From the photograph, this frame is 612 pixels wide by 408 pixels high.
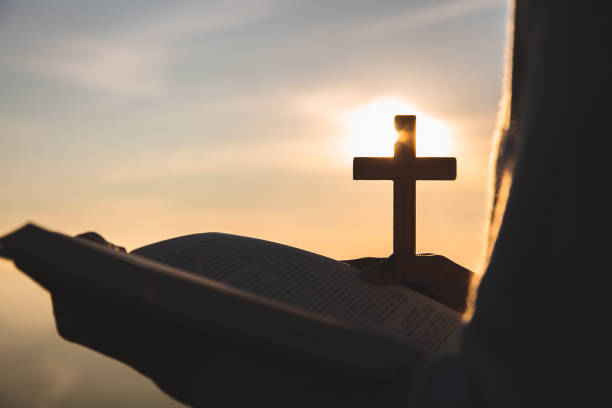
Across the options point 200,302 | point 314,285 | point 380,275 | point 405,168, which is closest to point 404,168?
point 405,168

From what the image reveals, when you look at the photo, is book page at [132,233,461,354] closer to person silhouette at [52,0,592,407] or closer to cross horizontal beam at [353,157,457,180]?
person silhouette at [52,0,592,407]

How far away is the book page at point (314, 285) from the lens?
1073 millimetres

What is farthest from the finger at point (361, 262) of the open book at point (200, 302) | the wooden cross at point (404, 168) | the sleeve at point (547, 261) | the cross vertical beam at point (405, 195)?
the sleeve at point (547, 261)

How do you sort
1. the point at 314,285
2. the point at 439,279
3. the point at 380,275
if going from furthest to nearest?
the point at 439,279
the point at 380,275
the point at 314,285

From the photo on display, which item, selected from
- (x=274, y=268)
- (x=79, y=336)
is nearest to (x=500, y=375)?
(x=79, y=336)

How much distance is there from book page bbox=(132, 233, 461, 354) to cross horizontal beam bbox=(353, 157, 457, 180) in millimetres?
882

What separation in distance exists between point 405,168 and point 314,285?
1111mm

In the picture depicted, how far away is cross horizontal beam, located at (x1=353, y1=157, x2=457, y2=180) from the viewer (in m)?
2.11

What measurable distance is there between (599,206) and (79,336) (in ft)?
1.71

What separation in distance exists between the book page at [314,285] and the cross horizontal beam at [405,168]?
88 centimetres

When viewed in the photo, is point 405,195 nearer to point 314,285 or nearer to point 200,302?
point 314,285

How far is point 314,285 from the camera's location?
111 cm

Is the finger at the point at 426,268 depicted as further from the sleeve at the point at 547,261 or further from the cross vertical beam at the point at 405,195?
the sleeve at the point at 547,261

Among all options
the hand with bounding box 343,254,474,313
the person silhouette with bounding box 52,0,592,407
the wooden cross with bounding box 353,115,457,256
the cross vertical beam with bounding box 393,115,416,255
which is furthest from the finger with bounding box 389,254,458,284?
the person silhouette with bounding box 52,0,592,407
